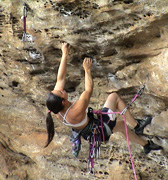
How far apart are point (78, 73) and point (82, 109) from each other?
1168 millimetres

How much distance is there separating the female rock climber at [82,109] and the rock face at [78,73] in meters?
0.29

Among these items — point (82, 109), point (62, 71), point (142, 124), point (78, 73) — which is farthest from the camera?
point (78, 73)

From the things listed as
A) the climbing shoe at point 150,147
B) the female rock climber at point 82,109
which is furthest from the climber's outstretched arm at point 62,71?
the climbing shoe at point 150,147

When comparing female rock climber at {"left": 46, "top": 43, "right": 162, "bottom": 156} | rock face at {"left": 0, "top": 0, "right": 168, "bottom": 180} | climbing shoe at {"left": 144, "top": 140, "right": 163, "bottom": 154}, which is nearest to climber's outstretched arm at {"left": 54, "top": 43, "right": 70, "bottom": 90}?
female rock climber at {"left": 46, "top": 43, "right": 162, "bottom": 156}

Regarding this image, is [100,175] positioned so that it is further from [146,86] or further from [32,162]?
[146,86]

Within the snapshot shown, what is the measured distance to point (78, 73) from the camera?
181 inches

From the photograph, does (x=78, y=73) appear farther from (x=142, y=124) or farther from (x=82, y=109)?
(x=142, y=124)

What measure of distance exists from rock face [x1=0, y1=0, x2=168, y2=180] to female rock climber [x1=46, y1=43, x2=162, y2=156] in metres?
0.29

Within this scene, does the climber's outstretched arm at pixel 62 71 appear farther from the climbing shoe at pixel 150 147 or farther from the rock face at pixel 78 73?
the climbing shoe at pixel 150 147

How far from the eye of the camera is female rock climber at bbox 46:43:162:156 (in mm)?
3525

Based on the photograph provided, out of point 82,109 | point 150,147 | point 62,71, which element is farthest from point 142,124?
point 62,71

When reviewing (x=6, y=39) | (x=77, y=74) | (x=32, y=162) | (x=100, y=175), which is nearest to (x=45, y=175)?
(x=32, y=162)

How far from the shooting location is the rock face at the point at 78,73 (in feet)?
11.6

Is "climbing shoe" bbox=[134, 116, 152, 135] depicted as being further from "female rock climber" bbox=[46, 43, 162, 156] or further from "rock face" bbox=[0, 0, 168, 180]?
"rock face" bbox=[0, 0, 168, 180]
